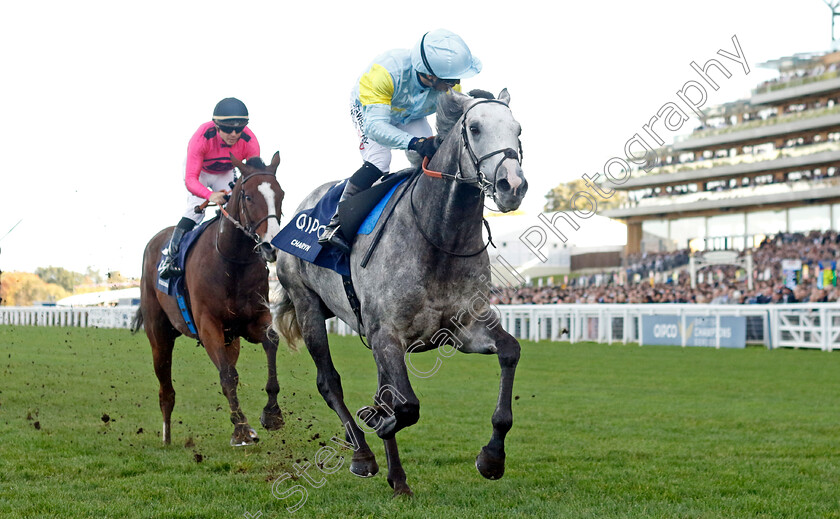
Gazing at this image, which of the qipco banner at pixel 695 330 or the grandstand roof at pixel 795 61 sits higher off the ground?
the grandstand roof at pixel 795 61

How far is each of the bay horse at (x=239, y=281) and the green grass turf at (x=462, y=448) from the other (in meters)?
0.35

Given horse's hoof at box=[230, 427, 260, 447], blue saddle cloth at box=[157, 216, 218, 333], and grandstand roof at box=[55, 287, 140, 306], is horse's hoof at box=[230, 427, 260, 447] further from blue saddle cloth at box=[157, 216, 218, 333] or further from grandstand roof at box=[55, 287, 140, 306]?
grandstand roof at box=[55, 287, 140, 306]

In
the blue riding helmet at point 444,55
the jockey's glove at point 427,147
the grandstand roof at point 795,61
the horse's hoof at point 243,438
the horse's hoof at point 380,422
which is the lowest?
the horse's hoof at point 243,438

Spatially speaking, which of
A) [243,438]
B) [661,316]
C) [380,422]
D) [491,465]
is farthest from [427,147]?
[661,316]

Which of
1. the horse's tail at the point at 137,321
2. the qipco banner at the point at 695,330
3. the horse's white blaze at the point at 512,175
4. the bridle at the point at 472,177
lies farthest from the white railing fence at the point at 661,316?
the horse's white blaze at the point at 512,175

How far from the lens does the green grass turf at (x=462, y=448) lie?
181 inches

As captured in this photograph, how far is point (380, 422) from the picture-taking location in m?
4.60

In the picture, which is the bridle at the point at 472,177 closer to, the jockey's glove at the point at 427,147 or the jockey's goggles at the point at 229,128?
the jockey's glove at the point at 427,147

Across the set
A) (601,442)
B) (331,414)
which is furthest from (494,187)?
(331,414)

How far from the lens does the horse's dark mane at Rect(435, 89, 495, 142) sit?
177 inches

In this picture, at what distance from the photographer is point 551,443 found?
680 centimetres

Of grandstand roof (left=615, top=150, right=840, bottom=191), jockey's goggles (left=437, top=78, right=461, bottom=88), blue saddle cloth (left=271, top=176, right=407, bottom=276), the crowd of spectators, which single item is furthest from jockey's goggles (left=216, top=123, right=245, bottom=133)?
grandstand roof (left=615, top=150, right=840, bottom=191)

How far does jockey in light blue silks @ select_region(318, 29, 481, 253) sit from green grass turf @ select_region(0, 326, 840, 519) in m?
1.57

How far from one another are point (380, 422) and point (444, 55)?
6.47 feet
